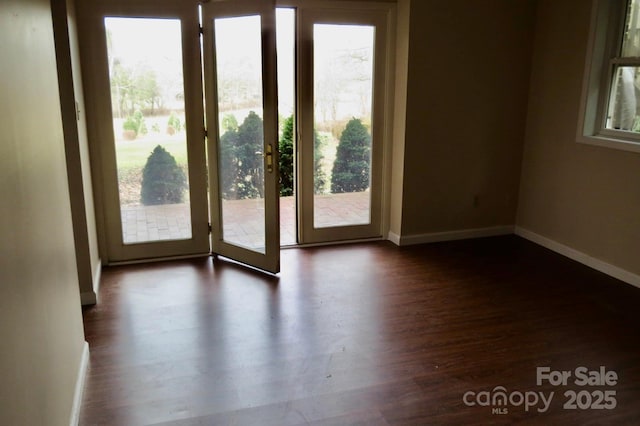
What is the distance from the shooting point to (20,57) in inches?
72.1

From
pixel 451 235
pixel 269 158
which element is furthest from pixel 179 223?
pixel 451 235

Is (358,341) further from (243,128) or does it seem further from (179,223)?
(179,223)

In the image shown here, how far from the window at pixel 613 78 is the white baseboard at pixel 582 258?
94cm

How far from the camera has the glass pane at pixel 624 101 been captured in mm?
4039

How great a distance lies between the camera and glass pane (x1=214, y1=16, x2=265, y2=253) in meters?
4.01

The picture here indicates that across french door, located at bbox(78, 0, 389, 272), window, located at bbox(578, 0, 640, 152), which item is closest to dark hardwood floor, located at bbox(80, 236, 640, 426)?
french door, located at bbox(78, 0, 389, 272)

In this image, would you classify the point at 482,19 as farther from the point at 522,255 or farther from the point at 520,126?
the point at 522,255

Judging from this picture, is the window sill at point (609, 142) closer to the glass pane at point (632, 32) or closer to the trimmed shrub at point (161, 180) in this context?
the glass pane at point (632, 32)

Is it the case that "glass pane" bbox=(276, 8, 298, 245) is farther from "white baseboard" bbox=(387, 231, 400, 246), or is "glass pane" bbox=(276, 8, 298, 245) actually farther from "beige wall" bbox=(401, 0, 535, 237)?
"beige wall" bbox=(401, 0, 535, 237)

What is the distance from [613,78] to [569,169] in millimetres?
808

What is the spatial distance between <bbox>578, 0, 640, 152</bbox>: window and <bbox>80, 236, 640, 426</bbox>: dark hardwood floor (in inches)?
44.2

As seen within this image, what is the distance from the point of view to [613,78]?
4.20m

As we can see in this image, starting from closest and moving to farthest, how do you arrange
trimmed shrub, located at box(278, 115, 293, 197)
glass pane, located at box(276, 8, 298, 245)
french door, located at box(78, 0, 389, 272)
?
french door, located at box(78, 0, 389, 272) < glass pane, located at box(276, 8, 298, 245) < trimmed shrub, located at box(278, 115, 293, 197)

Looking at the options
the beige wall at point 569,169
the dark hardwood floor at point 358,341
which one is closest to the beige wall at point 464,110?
the beige wall at point 569,169
